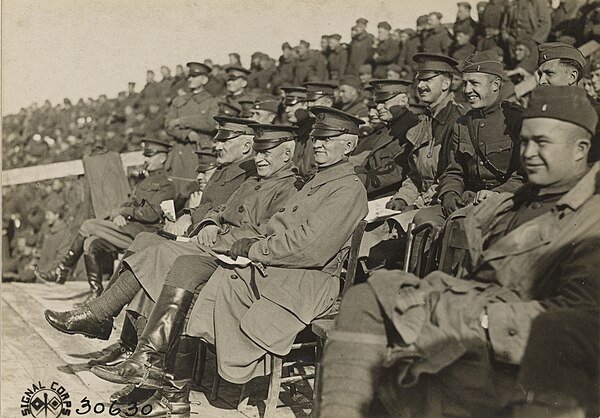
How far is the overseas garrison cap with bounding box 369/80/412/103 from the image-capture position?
22.5 feet

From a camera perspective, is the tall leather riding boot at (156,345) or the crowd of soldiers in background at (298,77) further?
the crowd of soldiers in background at (298,77)

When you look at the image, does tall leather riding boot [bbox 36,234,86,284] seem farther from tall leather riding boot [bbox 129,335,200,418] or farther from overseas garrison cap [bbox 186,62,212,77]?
tall leather riding boot [bbox 129,335,200,418]

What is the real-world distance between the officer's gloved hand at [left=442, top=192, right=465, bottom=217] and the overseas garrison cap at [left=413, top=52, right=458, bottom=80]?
4.35 feet

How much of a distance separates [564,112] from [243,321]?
94.9 inches

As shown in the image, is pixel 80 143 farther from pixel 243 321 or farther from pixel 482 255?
A: pixel 482 255

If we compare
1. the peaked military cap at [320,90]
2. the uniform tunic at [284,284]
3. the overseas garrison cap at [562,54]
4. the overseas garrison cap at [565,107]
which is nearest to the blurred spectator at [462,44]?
the peaked military cap at [320,90]

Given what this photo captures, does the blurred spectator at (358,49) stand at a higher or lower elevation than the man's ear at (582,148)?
higher

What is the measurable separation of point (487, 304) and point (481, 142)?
91.2 inches

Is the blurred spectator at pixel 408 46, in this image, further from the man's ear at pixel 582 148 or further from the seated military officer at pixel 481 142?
the man's ear at pixel 582 148

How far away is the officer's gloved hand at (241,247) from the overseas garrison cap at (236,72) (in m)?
5.00

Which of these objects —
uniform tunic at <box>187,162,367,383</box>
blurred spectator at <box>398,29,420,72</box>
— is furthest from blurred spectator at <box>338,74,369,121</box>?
uniform tunic at <box>187,162,367,383</box>

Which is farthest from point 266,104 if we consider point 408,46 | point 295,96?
point 408,46

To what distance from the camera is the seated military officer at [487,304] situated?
3.16 meters

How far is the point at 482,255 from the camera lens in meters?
3.49
